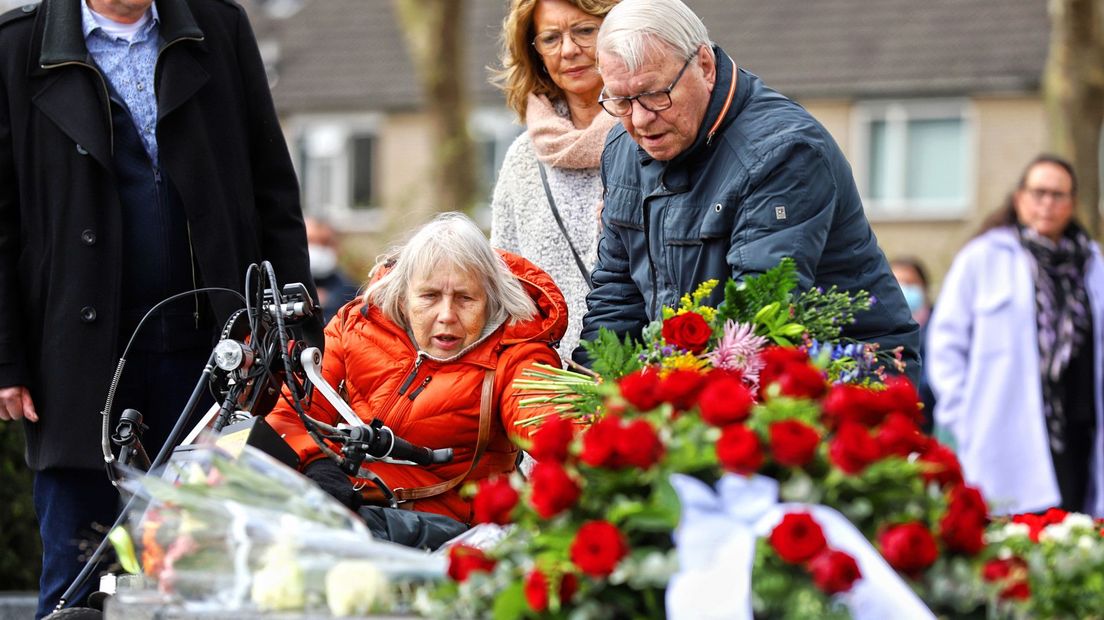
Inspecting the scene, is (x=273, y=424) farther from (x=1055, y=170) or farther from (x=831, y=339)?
(x=1055, y=170)

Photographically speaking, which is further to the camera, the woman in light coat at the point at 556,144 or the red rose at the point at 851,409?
the woman in light coat at the point at 556,144

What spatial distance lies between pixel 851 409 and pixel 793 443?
203 millimetres

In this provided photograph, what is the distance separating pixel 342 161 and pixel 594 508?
89.7 ft

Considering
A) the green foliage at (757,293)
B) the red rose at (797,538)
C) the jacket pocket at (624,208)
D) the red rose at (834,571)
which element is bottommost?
the red rose at (834,571)

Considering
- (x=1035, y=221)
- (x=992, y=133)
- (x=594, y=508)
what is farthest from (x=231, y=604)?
(x=992, y=133)

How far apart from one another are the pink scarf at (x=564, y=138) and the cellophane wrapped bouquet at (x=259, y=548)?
80.4 inches

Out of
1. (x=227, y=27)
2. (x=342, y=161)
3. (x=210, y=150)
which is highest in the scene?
(x=227, y=27)

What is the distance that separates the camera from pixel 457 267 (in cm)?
462

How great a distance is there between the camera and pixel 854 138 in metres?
26.6

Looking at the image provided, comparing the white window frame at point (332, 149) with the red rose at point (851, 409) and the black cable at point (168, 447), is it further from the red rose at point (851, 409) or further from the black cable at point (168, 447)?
the red rose at point (851, 409)

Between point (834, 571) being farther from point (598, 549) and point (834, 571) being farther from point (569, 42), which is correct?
point (569, 42)

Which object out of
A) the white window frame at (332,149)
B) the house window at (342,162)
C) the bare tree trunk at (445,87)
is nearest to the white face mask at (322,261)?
the bare tree trunk at (445,87)

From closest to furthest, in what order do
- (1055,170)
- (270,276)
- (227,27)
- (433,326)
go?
(270,276) → (433,326) → (227,27) → (1055,170)

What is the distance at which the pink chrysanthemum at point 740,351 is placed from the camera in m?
3.61
